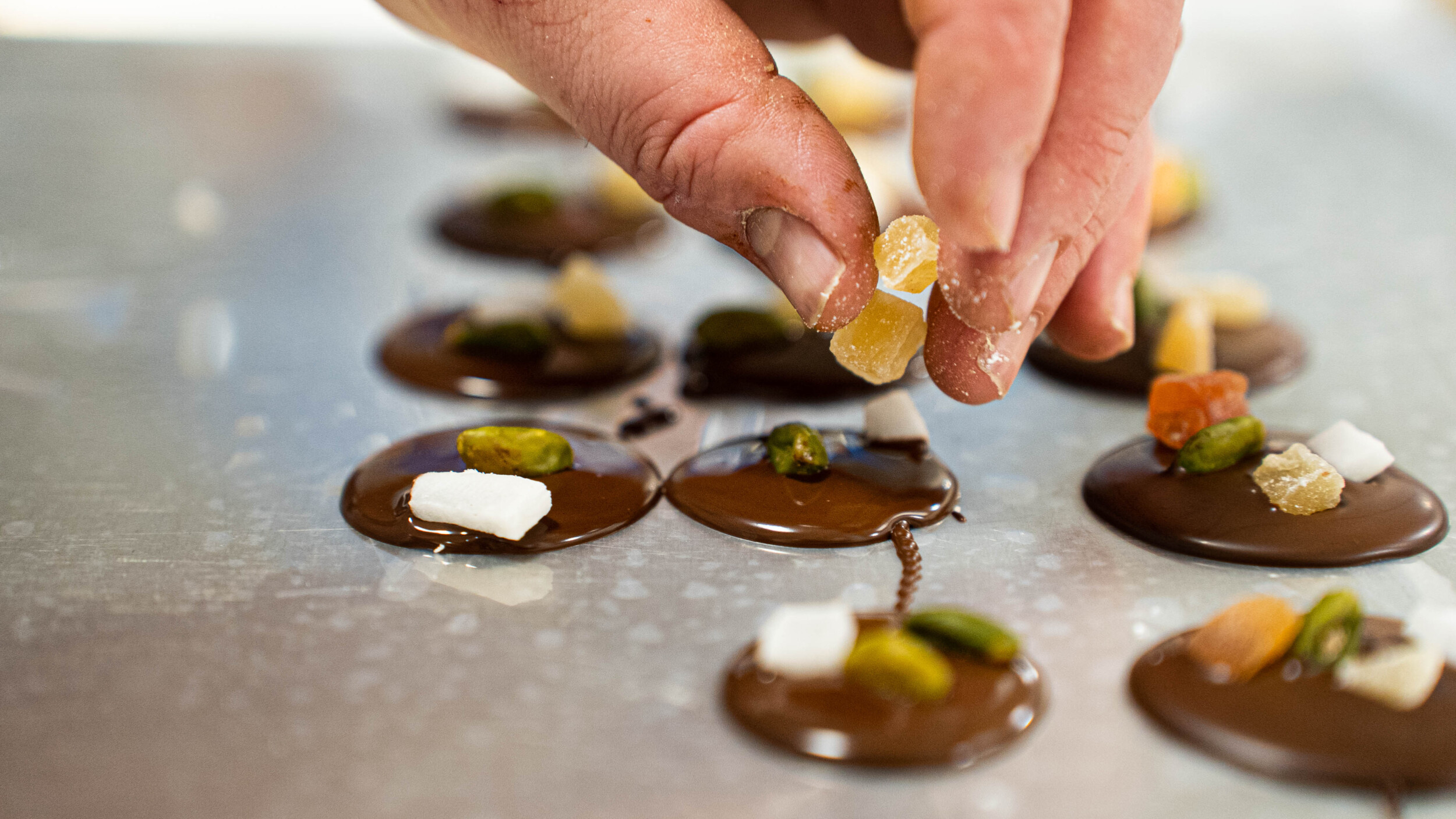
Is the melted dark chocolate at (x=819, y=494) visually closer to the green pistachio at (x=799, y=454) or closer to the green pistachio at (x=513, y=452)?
the green pistachio at (x=799, y=454)

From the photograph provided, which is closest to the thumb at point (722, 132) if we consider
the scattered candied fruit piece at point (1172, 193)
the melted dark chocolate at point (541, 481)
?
→ the melted dark chocolate at point (541, 481)

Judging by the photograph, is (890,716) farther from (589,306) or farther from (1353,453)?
(589,306)

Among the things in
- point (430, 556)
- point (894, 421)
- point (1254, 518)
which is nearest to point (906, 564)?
point (894, 421)

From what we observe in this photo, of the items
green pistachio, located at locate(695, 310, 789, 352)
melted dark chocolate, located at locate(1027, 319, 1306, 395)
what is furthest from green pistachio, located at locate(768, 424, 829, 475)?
melted dark chocolate, located at locate(1027, 319, 1306, 395)

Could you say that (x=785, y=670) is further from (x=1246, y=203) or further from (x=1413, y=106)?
(x=1413, y=106)

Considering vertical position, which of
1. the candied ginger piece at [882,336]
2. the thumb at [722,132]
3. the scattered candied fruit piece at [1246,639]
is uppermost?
the thumb at [722,132]
